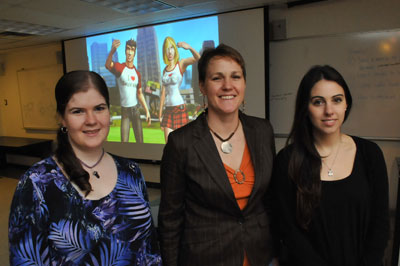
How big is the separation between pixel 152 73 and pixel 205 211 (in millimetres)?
3200

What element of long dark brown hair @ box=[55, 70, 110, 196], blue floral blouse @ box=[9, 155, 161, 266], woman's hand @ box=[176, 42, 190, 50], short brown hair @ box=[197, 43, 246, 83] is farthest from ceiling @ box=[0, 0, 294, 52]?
blue floral blouse @ box=[9, 155, 161, 266]

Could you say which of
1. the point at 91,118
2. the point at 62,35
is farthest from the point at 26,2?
the point at 91,118

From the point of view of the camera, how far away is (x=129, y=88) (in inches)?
169

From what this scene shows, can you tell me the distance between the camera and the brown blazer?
118 centimetres

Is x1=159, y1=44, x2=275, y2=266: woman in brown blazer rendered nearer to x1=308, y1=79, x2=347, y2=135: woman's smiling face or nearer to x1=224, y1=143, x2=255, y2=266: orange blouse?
x1=224, y1=143, x2=255, y2=266: orange blouse

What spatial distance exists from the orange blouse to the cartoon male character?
3.15 meters

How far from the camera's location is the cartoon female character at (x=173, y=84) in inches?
150

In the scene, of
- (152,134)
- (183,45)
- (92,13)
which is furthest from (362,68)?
(92,13)

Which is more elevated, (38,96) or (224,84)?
(38,96)

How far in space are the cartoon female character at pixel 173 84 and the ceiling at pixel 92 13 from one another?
401 millimetres

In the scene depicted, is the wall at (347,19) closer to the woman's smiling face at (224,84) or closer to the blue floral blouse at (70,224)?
the woman's smiling face at (224,84)

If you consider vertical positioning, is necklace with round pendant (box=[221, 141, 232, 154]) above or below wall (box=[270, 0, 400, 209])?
below

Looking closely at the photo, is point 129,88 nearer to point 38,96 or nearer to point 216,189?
point 38,96

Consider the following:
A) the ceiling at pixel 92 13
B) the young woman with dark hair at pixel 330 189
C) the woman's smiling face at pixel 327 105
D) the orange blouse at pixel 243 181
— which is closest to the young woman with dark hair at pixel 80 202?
the orange blouse at pixel 243 181
